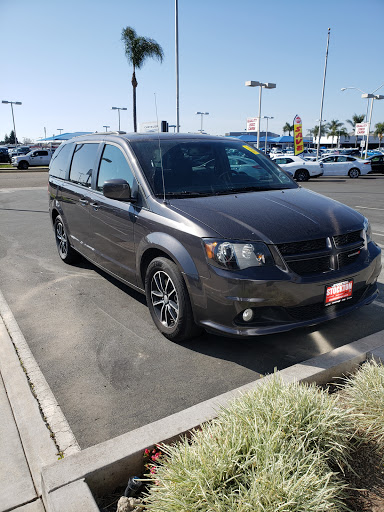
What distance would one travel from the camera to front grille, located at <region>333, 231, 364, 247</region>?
139 inches

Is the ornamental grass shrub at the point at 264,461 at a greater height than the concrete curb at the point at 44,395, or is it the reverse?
the ornamental grass shrub at the point at 264,461

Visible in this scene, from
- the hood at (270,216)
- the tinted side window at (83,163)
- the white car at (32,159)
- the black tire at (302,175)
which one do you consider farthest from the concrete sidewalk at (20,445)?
the white car at (32,159)

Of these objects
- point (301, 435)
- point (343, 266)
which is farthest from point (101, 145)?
point (301, 435)

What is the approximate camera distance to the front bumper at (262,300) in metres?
3.17

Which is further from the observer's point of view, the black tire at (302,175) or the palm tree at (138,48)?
the palm tree at (138,48)

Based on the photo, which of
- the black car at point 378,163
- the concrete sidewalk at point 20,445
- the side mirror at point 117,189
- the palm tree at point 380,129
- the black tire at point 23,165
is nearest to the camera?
the concrete sidewalk at point 20,445

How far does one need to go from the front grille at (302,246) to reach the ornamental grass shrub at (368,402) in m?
1.00

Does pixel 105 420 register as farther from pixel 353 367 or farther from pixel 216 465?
pixel 353 367

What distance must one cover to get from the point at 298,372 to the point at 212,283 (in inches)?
34.7

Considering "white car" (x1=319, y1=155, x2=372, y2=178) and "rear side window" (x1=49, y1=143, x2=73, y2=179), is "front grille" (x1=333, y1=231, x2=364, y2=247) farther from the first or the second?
"white car" (x1=319, y1=155, x2=372, y2=178)

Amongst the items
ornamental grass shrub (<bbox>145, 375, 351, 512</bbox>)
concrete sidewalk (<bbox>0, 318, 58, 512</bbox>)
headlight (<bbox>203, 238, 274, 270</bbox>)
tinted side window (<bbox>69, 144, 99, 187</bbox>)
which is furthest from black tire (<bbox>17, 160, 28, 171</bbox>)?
ornamental grass shrub (<bbox>145, 375, 351, 512</bbox>)

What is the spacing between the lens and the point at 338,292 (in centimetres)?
348

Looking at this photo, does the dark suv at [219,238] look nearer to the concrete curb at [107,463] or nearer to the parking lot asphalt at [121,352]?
the parking lot asphalt at [121,352]

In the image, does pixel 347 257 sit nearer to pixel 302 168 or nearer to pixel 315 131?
pixel 302 168
